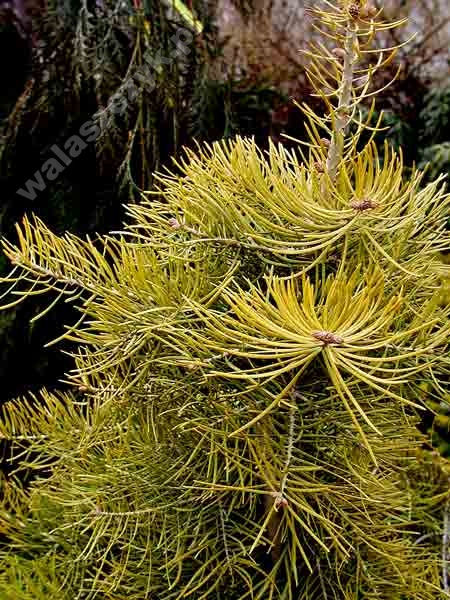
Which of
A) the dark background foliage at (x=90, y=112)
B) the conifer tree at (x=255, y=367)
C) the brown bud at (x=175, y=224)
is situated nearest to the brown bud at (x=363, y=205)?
the conifer tree at (x=255, y=367)

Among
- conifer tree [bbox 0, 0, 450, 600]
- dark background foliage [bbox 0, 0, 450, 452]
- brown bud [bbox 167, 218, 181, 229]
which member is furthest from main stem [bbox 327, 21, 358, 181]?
dark background foliage [bbox 0, 0, 450, 452]

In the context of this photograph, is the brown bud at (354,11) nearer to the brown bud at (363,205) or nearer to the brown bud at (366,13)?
the brown bud at (366,13)

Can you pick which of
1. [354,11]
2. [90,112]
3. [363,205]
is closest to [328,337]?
[363,205]

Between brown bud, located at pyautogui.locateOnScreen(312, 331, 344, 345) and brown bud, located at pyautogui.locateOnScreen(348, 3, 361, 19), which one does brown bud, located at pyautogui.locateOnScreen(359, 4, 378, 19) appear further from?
brown bud, located at pyautogui.locateOnScreen(312, 331, 344, 345)

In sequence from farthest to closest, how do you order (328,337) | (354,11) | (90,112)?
(90,112), (354,11), (328,337)

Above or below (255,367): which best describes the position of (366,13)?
above

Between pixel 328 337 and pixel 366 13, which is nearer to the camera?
pixel 328 337

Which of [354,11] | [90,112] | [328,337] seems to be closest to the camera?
[328,337]

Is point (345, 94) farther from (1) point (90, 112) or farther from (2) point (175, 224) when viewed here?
(1) point (90, 112)
